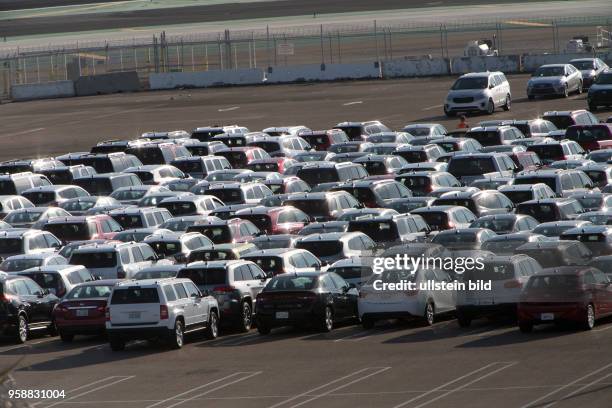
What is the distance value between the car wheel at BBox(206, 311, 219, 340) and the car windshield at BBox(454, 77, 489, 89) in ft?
118

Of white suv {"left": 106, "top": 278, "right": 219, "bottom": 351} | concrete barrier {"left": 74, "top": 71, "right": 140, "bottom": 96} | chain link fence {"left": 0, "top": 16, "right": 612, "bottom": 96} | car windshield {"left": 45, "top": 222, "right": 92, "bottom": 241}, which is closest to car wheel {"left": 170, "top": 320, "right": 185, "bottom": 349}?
white suv {"left": 106, "top": 278, "right": 219, "bottom": 351}

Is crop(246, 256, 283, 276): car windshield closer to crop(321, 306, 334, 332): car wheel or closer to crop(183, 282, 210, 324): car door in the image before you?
crop(321, 306, 334, 332): car wheel

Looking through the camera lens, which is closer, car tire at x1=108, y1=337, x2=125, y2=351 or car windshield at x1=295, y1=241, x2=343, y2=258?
car tire at x1=108, y1=337, x2=125, y2=351

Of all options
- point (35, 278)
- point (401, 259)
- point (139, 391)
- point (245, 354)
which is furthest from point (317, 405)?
point (35, 278)

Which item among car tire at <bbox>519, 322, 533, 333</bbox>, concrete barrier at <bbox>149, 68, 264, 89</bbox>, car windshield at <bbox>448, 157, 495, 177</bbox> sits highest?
concrete barrier at <bbox>149, 68, 264, 89</bbox>

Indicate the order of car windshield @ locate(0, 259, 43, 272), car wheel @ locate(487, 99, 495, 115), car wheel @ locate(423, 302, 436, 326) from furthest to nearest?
car wheel @ locate(487, 99, 495, 115), car windshield @ locate(0, 259, 43, 272), car wheel @ locate(423, 302, 436, 326)

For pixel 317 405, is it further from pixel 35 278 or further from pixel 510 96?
pixel 510 96

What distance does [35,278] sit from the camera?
29.6 meters

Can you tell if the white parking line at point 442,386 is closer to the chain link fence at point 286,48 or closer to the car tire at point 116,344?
the car tire at point 116,344

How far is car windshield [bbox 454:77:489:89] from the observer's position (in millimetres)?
61781

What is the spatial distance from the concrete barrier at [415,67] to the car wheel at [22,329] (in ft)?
171

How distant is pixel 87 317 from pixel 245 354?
12.2 feet

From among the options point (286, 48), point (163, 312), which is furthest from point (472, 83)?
point (163, 312)

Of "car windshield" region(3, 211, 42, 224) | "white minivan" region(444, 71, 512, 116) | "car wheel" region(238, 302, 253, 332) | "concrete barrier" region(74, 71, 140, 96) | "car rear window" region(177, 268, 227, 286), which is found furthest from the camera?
"concrete barrier" region(74, 71, 140, 96)
